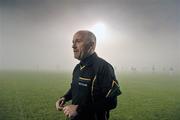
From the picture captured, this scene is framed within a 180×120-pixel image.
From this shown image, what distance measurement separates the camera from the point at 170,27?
2.88 metres

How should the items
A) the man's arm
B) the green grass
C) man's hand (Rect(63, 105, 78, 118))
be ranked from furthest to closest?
the green grass < the man's arm < man's hand (Rect(63, 105, 78, 118))

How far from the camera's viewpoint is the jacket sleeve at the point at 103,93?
64.5 inches

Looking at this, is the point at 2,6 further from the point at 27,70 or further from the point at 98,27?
the point at 98,27

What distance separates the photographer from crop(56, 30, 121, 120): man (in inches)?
64.6

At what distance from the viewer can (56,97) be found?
2549 mm

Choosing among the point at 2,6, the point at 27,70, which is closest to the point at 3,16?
the point at 2,6

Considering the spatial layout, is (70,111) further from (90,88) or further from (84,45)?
(84,45)

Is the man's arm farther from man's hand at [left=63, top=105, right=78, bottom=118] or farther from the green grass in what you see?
the green grass

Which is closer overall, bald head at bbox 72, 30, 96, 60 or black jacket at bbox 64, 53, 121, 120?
black jacket at bbox 64, 53, 121, 120

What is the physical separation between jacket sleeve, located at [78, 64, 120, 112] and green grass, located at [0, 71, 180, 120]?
0.82 m

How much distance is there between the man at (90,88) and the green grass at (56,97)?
2.25 ft

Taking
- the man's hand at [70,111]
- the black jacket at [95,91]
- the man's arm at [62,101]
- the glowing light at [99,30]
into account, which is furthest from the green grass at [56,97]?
the man's hand at [70,111]

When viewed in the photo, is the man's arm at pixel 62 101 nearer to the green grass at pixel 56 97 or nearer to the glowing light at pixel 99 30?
the green grass at pixel 56 97

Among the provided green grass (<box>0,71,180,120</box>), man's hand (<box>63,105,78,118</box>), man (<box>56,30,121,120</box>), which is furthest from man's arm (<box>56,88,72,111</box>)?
green grass (<box>0,71,180,120</box>)
